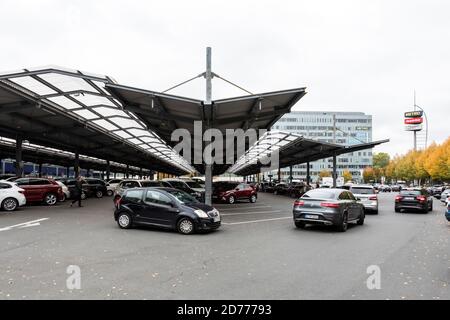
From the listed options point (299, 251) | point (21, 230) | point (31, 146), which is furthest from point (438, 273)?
point (31, 146)

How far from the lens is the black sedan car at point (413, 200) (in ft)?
73.3

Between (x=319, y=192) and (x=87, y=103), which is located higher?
(x=87, y=103)

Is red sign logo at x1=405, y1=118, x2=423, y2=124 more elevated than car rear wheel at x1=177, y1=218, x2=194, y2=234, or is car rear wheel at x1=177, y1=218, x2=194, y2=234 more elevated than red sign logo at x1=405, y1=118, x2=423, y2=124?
red sign logo at x1=405, y1=118, x2=423, y2=124

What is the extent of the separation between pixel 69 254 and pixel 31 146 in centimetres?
4032

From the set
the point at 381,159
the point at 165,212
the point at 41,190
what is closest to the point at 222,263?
the point at 165,212

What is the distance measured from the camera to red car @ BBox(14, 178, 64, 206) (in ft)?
74.9

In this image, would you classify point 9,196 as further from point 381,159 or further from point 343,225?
point 381,159

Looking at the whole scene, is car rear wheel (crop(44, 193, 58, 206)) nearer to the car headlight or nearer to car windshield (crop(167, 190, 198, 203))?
car windshield (crop(167, 190, 198, 203))

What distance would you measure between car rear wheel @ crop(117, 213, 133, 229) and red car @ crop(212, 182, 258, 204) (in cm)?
1558

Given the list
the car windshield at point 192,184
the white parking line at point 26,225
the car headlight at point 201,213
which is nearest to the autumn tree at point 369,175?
the car windshield at point 192,184

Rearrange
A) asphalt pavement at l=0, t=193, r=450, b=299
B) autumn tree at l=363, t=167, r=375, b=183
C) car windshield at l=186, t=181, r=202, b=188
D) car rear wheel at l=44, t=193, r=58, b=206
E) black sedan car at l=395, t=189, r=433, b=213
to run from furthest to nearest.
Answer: autumn tree at l=363, t=167, r=375, b=183 < car windshield at l=186, t=181, r=202, b=188 < car rear wheel at l=44, t=193, r=58, b=206 < black sedan car at l=395, t=189, r=433, b=213 < asphalt pavement at l=0, t=193, r=450, b=299

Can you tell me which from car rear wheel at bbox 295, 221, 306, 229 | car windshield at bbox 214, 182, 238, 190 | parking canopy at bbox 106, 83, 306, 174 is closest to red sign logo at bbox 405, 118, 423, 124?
car windshield at bbox 214, 182, 238, 190
